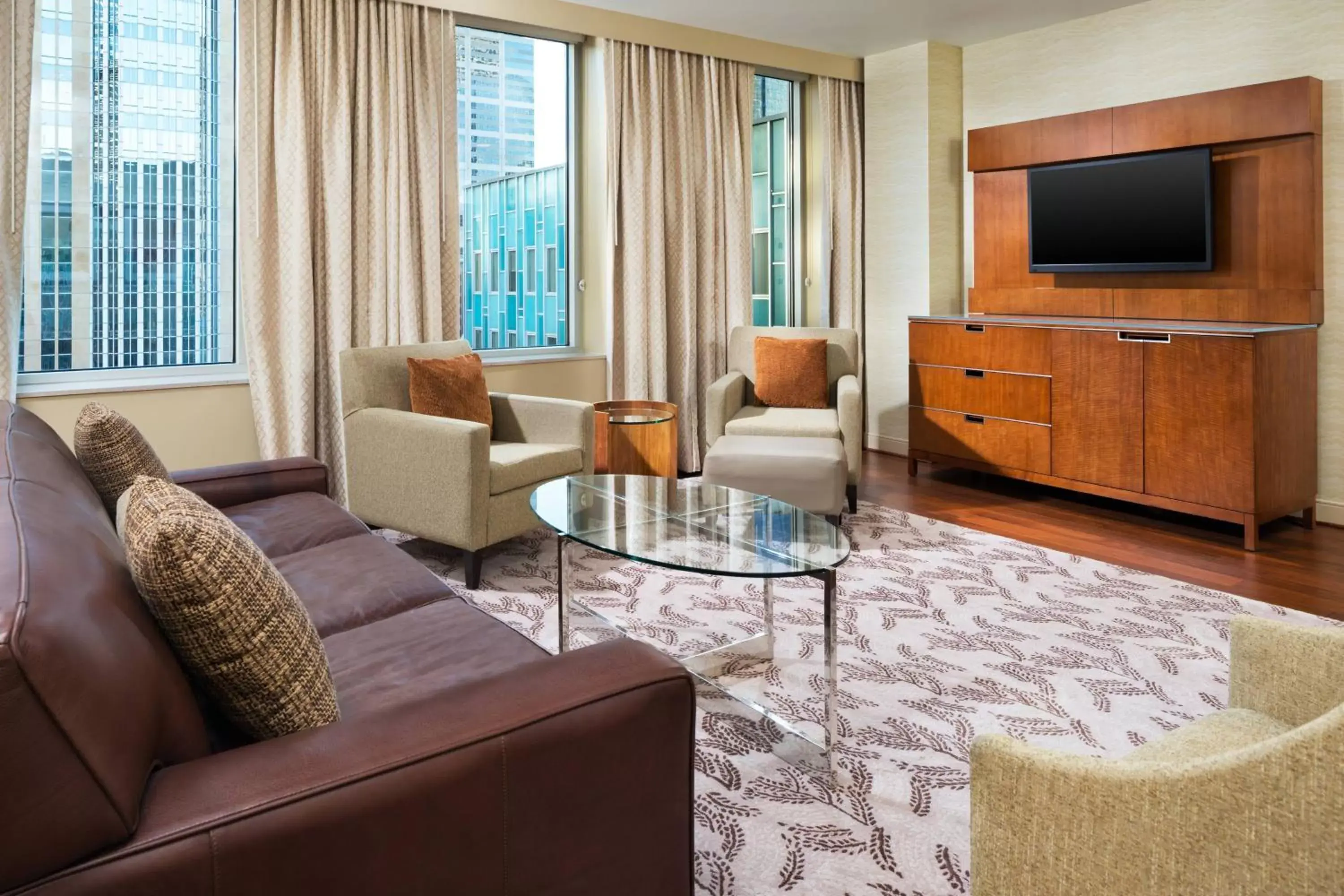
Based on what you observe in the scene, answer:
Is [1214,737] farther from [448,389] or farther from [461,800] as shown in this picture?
[448,389]

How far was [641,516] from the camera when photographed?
9.69 ft

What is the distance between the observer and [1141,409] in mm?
4574

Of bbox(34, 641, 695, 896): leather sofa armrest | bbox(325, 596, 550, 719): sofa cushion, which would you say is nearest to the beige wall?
bbox(325, 596, 550, 719): sofa cushion

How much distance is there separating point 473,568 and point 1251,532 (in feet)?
Result: 10.3

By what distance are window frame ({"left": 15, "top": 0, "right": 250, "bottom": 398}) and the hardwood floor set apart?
3173 millimetres

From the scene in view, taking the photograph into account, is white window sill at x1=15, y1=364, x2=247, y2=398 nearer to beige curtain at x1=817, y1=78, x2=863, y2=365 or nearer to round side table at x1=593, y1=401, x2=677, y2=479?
round side table at x1=593, y1=401, x2=677, y2=479

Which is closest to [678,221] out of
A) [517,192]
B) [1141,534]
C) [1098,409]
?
[517,192]

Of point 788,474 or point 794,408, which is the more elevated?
point 794,408

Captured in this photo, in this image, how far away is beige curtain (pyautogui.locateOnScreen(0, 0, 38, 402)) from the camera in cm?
381

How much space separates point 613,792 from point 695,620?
207cm

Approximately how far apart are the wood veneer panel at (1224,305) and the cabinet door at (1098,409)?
576mm

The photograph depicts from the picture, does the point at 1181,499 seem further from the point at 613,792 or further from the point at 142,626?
the point at 142,626

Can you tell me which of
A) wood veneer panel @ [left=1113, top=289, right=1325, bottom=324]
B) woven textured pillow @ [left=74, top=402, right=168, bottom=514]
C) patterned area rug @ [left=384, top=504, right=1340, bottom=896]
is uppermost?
wood veneer panel @ [left=1113, top=289, right=1325, bottom=324]

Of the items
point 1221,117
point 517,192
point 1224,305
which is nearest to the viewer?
point 1221,117
